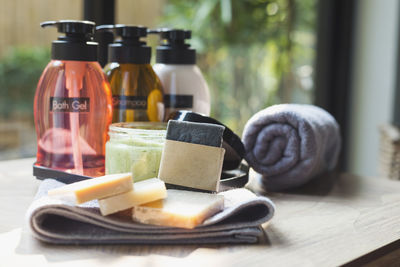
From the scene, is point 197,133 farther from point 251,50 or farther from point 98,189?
point 251,50

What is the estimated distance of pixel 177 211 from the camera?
19.2 inches

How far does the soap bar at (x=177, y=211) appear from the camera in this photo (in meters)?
0.49

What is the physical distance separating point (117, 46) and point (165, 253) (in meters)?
0.37

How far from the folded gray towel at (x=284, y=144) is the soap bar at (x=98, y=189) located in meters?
0.30

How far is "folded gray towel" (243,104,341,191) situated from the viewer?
72 cm

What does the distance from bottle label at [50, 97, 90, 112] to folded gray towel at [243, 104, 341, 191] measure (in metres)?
0.25

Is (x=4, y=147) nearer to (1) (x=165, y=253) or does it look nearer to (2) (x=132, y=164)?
(2) (x=132, y=164)

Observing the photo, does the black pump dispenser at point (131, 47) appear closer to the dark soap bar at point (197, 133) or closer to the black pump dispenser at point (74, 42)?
the black pump dispenser at point (74, 42)

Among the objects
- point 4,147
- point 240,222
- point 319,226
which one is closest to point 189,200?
point 240,222

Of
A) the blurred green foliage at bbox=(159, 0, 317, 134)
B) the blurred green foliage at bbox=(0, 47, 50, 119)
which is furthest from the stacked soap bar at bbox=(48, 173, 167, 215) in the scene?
the blurred green foliage at bbox=(159, 0, 317, 134)

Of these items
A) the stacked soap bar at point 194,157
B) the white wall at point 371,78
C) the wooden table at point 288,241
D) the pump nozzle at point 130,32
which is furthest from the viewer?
the white wall at point 371,78

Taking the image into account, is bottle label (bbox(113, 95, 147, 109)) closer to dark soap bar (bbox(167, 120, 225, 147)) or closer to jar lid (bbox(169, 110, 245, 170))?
jar lid (bbox(169, 110, 245, 170))

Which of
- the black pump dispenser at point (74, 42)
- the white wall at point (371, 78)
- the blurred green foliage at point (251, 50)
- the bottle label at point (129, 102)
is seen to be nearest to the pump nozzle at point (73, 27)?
the black pump dispenser at point (74, 42)

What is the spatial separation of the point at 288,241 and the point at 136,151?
0.70 feet
